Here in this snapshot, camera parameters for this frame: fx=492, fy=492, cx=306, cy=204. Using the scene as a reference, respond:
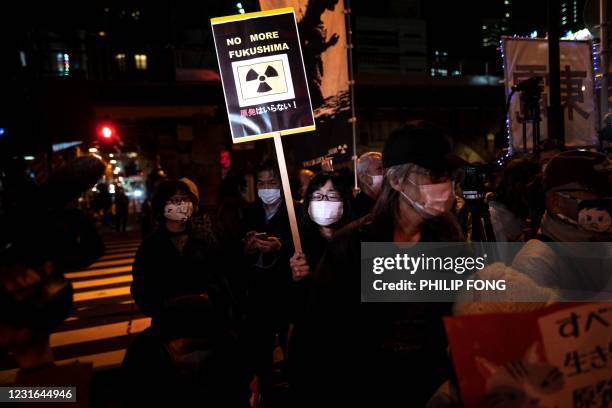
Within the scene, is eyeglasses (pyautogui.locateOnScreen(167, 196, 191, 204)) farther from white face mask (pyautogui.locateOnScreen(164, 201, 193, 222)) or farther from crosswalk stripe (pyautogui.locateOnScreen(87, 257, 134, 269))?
crosswalk stripe (pyautogui.locateOnScreen(87, 257, 134, 269))

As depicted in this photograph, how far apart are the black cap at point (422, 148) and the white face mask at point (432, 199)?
0.08 meters

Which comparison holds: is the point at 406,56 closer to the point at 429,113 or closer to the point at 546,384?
the point at 429,113

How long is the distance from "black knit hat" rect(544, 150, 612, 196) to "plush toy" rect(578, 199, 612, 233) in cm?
13

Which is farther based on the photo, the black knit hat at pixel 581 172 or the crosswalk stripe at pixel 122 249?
the crosswalk stripe at pixel 122 249

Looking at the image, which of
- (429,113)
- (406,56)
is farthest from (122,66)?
(406,56)

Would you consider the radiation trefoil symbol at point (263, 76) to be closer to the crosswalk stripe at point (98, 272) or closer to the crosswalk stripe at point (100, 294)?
the crosswalk stripe at point (100, 294)

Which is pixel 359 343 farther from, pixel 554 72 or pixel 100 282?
pixel 100 282

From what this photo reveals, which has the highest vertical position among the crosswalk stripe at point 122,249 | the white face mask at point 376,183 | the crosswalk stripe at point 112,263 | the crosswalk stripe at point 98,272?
the white face mask at point 376,183

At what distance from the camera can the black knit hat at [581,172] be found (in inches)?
96.6

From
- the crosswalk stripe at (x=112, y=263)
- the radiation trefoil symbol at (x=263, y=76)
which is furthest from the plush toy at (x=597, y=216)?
the crosswalk stripe at (x=112, y=263)

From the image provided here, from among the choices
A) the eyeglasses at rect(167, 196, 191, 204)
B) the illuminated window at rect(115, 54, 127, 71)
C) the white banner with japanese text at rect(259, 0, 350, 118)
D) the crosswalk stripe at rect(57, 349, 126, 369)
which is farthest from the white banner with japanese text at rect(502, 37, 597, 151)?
the illuminated window at rect(115, 54, 127, 71)

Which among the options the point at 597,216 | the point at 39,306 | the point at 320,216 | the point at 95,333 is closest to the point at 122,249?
the point at 95,333

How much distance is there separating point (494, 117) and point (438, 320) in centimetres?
2627

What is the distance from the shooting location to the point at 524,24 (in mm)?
11203
